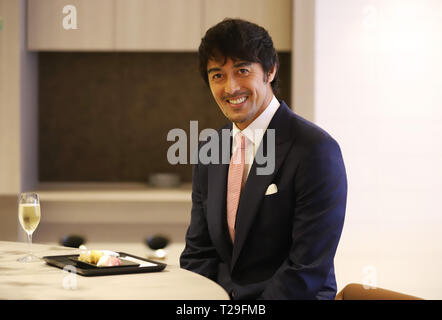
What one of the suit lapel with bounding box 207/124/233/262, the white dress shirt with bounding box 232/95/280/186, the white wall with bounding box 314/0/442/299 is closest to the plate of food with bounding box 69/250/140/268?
the suit lapel with bounding box 207/124/233/262

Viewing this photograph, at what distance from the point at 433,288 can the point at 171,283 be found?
103 inches

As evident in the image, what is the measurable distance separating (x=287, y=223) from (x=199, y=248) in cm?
31

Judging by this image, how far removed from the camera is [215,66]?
5.72ft

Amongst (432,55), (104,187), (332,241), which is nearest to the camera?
(332,241)

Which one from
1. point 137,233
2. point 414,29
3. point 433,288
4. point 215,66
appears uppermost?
point 414,29

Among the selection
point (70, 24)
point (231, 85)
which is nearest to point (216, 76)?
point (231, 85)

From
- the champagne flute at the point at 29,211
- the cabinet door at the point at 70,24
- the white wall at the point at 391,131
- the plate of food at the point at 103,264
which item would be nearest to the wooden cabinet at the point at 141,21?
the cabinet door at the point at 70,24

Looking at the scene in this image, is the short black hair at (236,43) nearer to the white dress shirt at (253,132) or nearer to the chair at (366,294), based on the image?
the white dress shirt at (253,132)

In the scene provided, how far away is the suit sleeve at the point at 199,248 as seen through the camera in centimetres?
180

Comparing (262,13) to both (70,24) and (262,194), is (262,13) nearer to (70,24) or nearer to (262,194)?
(70,24)

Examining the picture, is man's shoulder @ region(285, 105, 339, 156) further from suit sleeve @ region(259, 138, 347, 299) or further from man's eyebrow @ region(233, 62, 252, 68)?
man's eyebrow @ region(233, 62, 252, 68)
